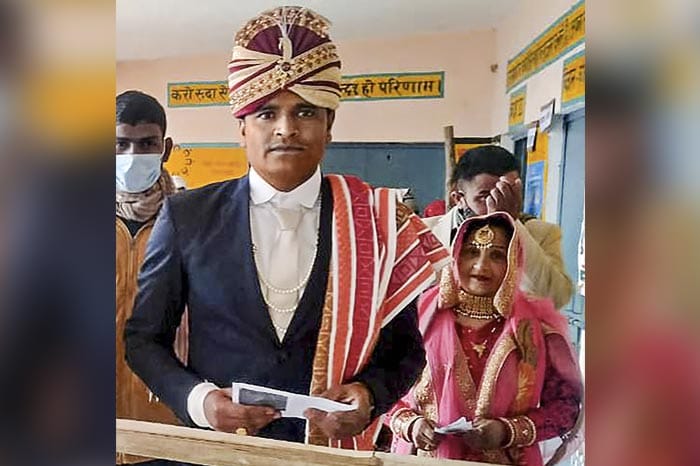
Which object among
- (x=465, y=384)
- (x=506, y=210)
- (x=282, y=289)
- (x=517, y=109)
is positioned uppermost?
(x=517, y=109)

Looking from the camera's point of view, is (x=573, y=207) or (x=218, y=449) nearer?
(x=573, y=207)

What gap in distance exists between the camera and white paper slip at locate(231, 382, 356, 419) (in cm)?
97

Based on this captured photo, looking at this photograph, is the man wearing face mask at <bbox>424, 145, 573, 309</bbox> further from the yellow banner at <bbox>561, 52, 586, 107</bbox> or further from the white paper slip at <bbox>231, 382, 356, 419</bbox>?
the white paper slip at <bbox>231, 382, 356, 419</bbox>

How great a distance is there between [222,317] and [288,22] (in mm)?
421

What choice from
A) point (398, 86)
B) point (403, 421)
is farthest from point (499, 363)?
point (398, 86)

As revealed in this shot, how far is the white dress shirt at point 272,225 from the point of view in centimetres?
98

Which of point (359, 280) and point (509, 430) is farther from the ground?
point (359, 280)

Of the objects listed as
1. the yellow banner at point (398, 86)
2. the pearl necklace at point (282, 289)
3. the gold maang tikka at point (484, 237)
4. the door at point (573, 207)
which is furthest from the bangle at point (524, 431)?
the yellow banner at point (398, 86)

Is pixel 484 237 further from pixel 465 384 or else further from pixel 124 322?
pixel 124 322

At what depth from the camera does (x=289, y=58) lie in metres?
0.97

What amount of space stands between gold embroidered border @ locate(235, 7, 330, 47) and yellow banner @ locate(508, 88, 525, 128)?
27cm

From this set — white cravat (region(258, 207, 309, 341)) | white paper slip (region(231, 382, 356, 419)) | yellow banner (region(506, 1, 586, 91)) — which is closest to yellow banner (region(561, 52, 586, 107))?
yellow banner (region(506, 1, 586, 91))

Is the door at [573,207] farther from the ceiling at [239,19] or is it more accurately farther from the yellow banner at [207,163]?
the yellow banner at [207,163]

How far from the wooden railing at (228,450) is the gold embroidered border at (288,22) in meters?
0.56
